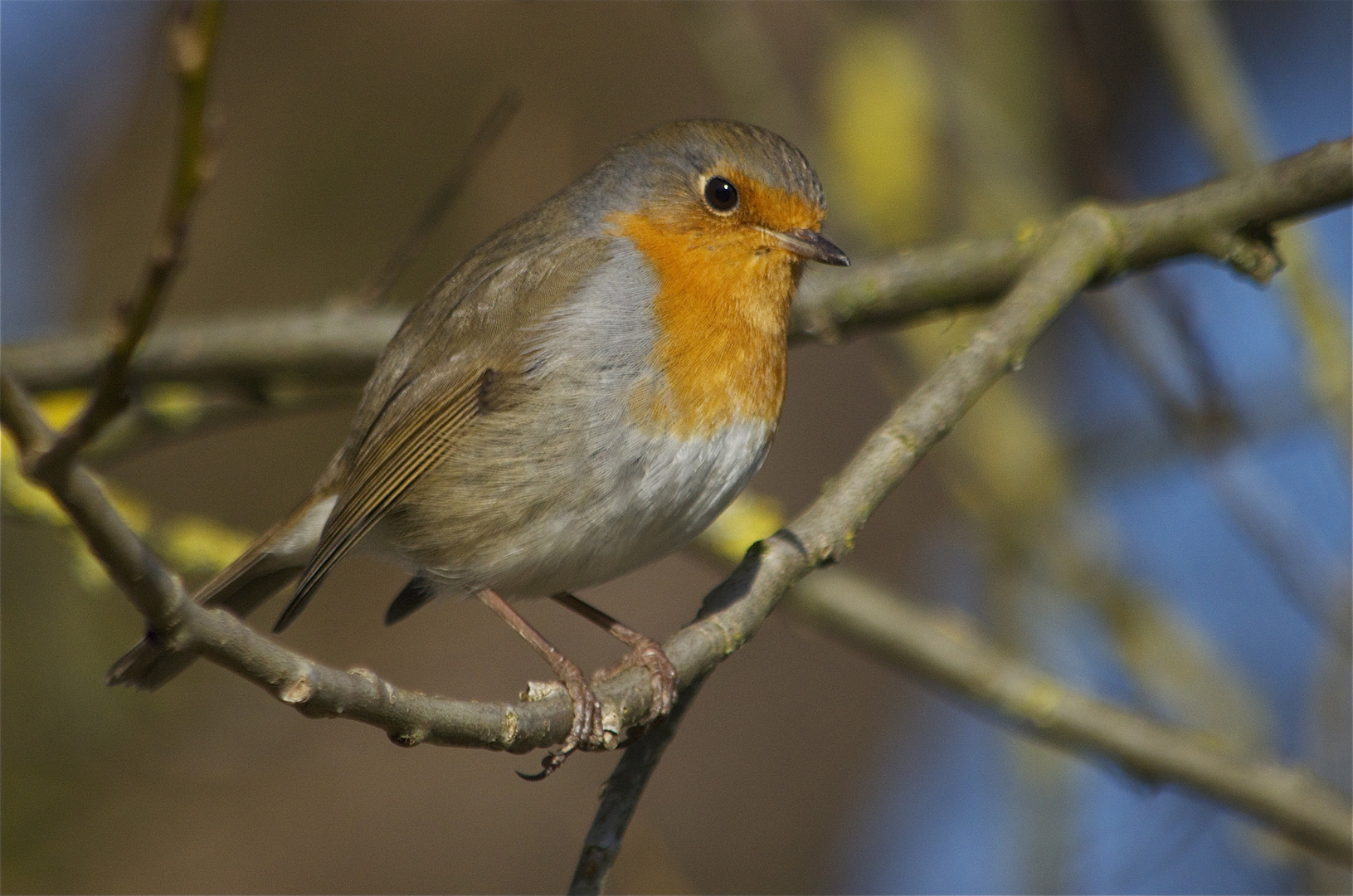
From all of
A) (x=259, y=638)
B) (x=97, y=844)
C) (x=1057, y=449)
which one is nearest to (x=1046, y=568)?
(x=1057, y=449)

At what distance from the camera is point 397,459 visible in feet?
10.4

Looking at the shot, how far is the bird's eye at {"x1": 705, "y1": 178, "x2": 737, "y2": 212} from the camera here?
3.28m

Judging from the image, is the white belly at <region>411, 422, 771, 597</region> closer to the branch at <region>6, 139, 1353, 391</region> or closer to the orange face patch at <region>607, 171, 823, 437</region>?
the orange face patch at <region>607, 171, 823, 437</region>

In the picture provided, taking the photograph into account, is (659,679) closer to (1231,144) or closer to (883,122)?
(1231,144)

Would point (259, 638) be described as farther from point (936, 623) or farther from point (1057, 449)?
point (1057, 449)

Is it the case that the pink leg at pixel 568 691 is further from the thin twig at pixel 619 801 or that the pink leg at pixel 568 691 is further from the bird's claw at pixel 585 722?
the thin twig at pixel 619 801

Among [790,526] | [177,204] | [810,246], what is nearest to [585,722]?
[790,526]

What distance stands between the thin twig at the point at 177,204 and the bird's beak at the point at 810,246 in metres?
2.06

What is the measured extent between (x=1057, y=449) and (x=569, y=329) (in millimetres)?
2086

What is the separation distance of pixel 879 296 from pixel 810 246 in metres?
0.34

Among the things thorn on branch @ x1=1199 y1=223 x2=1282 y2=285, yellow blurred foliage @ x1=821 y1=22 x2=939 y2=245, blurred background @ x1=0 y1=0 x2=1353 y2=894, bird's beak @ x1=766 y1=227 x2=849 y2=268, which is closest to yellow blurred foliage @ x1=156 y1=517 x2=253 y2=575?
blurred background @ x1=0 y1=0 x2=1353 y2=894

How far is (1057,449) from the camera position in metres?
4.32

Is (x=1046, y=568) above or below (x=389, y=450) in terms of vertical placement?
above

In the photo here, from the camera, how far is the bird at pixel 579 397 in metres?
2.87
